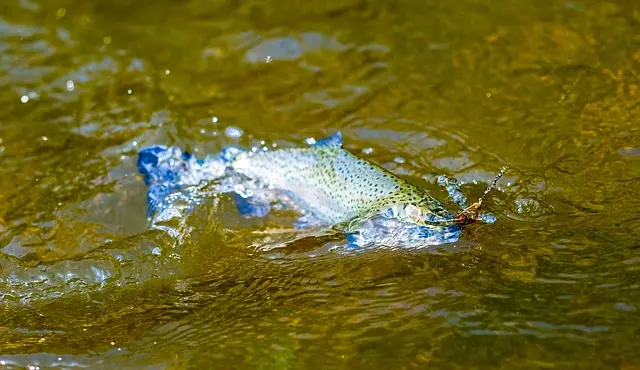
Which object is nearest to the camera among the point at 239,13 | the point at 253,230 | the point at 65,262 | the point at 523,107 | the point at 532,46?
the point at 65,262

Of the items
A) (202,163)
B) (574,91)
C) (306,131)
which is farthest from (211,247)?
(574,91)

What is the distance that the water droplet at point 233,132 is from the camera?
6992mm

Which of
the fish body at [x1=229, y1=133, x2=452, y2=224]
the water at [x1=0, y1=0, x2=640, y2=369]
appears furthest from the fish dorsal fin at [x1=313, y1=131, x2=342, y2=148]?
the water at [x1=0, y1=0, x2=640, y2=369]

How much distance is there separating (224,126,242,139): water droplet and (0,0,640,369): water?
107mm

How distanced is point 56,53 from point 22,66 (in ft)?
1.29

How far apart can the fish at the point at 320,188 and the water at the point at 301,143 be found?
165 mm

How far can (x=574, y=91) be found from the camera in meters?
6.88

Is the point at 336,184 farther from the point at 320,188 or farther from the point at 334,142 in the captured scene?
the point at 334,142

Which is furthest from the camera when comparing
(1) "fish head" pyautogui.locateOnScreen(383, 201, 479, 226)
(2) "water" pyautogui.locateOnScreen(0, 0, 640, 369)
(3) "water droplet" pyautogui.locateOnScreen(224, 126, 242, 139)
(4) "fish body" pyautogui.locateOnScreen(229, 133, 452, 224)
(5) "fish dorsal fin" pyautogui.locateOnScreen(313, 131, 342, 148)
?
(3) "water droplet" pyautogui.locateOnScreen(224, 126, 242, 139)

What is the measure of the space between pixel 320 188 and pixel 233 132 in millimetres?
1720

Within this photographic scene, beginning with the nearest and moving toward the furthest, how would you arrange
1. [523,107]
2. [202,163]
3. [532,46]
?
1. [202,163]
2. [523,107]
3. [532,46]

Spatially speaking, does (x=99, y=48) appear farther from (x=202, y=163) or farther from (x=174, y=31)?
(x=202, y=163)

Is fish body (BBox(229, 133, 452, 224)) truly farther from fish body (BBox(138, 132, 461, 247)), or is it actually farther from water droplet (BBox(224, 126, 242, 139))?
water droplet (BBox(224, 126, 242, 139))

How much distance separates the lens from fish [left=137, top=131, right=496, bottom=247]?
515 cm
